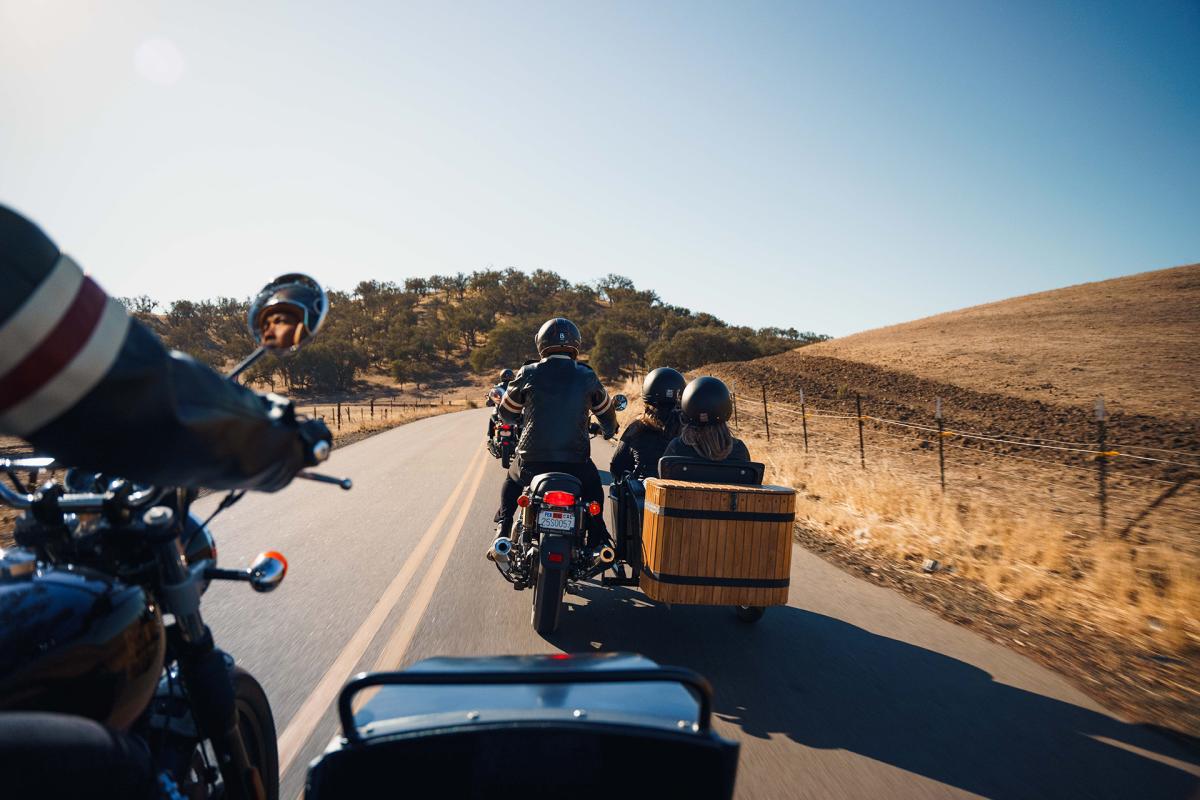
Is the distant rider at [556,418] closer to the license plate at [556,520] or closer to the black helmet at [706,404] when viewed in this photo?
the license plate at [556,520]

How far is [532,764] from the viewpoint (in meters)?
1.72

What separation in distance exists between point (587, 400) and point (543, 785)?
3.67m

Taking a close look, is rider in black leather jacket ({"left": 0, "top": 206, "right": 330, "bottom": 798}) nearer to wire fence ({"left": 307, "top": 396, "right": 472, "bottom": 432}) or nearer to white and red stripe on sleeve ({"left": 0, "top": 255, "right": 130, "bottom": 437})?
white and red stripe on sleeve ({"left": 0, "top": 255, "right": 130, "bottom": 437})

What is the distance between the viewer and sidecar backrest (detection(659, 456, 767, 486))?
4.83 metres

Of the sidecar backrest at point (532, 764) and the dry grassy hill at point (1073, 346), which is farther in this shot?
the dry grassy hill at point (1073, 346)

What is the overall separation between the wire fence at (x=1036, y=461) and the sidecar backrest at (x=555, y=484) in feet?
21.2

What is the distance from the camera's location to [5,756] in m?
1.05

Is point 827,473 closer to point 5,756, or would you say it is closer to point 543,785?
point 543,785

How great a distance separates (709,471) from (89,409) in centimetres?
420

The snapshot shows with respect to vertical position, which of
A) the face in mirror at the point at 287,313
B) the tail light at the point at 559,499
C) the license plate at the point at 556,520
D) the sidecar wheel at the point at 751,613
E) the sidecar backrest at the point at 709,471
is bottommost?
the sidecar wheel at the point at 751,613

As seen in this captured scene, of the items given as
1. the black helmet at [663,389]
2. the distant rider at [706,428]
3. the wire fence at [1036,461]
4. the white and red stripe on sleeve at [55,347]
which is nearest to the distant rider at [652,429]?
the black helmet at [663,389]

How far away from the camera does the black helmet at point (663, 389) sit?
622 centimetres

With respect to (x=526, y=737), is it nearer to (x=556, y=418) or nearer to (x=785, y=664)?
(x=785, y=664)

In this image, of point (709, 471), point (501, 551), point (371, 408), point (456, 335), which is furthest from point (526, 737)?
point (456, 335)
